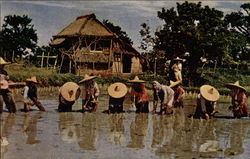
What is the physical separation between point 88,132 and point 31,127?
133 centimetres

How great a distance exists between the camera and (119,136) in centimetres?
1020

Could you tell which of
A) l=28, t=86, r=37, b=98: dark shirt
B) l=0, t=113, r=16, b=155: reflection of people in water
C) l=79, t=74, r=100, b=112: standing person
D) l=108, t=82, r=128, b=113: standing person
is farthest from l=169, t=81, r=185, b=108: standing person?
l=0, t=113, r=16, b=155: reflection of people in water

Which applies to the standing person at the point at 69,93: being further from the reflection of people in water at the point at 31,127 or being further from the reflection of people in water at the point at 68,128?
the reflection of people in water at the point at 31,127

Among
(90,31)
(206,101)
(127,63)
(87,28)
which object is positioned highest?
(87,28)

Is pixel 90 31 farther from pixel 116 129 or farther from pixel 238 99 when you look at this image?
pixel 116 129

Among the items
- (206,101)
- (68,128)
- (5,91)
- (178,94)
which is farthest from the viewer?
(178,94)

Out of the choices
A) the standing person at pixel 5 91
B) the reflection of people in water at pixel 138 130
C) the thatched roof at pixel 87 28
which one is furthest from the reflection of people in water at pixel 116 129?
the thatched roof at pixel 87 28

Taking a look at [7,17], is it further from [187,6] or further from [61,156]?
[61,156]

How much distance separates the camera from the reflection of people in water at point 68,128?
9509 mm

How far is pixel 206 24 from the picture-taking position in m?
34.0

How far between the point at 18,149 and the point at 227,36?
92.9 feet

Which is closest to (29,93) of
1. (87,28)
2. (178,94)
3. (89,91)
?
(89,91)

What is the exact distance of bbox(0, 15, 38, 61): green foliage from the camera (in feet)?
177

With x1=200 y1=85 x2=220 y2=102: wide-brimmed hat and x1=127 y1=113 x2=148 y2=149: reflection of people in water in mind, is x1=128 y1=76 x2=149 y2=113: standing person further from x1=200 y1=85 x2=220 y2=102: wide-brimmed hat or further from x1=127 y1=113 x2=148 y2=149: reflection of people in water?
x1=200 y1=85 x2=220 y2=102: wide-brimmed hat
